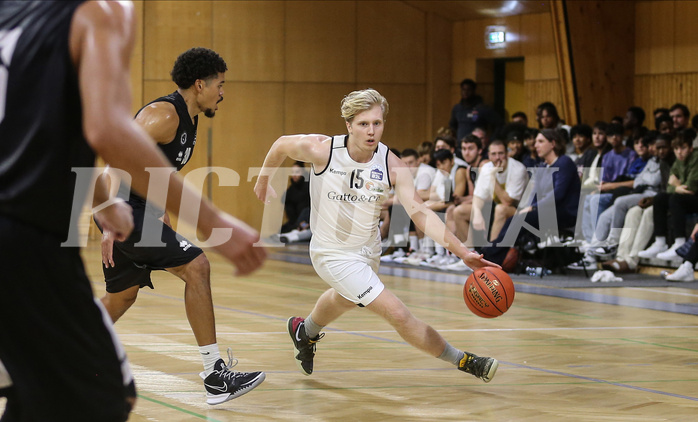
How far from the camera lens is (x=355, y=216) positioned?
17.2 ft

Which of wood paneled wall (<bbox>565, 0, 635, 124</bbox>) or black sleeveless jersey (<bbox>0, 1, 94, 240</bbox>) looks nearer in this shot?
black sleeveless jersey (<bbox>0, 1, 94, 240</bbox>)

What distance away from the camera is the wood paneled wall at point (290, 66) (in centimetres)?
1627

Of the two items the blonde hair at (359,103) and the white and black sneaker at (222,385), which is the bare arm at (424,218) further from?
the white and black sneaker at (222,385)

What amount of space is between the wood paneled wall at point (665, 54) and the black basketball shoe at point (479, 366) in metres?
10.2

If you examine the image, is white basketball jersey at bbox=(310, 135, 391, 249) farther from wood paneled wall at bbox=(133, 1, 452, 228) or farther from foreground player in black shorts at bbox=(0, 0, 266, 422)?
wood paneled wall at bbox=(133, 1, 452, 228)

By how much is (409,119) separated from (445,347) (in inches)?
514

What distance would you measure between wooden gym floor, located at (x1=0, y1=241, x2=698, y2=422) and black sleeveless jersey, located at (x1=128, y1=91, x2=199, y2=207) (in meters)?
1.25

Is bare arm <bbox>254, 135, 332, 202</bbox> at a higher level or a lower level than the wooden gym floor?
higher

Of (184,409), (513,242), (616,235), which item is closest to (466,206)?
(513,242)

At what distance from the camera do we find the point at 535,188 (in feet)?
34.3

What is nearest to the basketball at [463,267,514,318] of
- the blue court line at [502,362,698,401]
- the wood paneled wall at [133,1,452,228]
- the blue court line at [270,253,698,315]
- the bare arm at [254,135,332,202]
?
the blue court line at [502,362,698,401]

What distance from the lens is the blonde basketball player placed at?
5039mm

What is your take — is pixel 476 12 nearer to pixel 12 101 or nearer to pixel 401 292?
pixel 401 292

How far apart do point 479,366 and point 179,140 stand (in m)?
2.10
